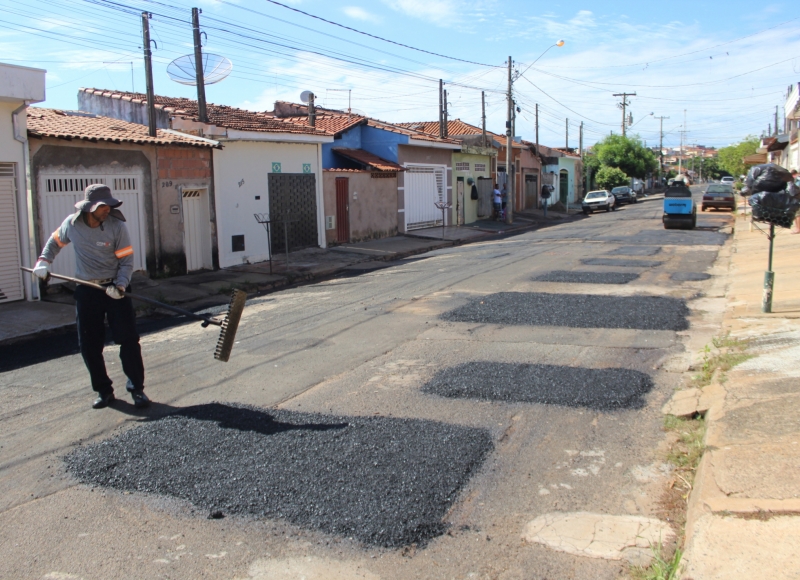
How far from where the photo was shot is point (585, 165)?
62.5 metres

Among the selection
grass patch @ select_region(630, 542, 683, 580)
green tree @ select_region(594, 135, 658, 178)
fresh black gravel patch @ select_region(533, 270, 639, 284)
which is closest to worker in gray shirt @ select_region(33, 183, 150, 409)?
grass patch @ select_region(630, 542, 683, 580)

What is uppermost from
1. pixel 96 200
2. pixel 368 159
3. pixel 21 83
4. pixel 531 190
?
pixel 21 83

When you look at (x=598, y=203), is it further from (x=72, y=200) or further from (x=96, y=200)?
(x=96, y=200)

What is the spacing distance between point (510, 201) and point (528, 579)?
102ft

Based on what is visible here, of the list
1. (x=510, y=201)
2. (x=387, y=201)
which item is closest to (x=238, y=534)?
(x=387, y=201)

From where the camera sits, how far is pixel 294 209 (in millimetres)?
20656

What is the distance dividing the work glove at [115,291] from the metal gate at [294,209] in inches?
512

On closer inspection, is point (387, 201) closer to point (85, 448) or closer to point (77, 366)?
point (77, 366)

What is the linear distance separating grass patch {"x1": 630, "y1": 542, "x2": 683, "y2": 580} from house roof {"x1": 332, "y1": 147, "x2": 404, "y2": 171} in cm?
2206

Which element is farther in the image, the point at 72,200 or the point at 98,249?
the point at 72,200

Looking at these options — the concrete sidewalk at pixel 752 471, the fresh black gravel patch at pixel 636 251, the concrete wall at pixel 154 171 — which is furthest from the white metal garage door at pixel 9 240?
the fresh black gravel patch at pixel 636 251

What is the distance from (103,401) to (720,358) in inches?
233

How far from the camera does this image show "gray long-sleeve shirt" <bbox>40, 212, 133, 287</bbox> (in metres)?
6.10

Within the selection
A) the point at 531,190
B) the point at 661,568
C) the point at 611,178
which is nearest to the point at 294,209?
the point at 661,568
